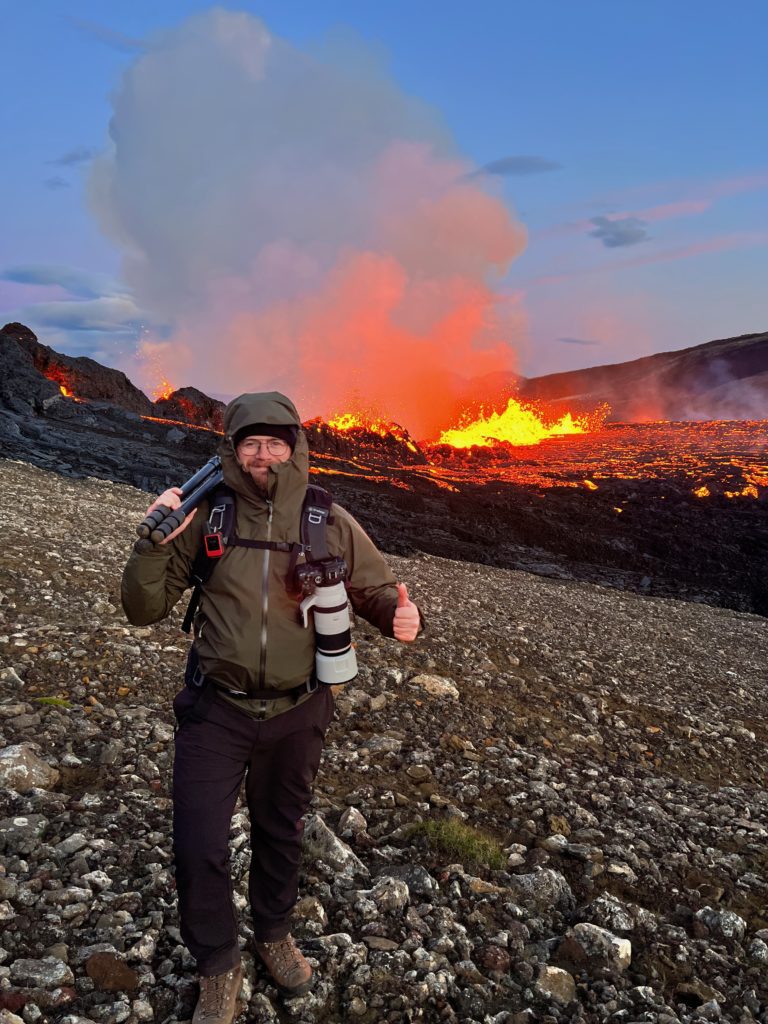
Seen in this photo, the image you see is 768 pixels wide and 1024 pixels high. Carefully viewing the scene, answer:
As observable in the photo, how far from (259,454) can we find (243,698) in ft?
4.27

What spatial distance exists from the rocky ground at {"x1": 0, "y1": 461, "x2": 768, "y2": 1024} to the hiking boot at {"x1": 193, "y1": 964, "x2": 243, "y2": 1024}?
0.18 meters

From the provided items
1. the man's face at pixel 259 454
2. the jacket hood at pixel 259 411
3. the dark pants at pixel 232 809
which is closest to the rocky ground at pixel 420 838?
the dark pants at pixel 232 809

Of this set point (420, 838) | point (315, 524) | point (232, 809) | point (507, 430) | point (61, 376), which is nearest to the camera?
point (232, 809)

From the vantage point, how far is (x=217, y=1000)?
3.43 meters

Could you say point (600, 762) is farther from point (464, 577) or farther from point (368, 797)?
point (464, 577)

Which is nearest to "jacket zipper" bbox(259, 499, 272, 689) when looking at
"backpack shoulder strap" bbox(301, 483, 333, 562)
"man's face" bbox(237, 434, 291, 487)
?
→ "backpack shoulder strap" bbox(301, 483, 333, 562)

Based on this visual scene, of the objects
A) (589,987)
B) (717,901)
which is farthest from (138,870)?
(717,901)

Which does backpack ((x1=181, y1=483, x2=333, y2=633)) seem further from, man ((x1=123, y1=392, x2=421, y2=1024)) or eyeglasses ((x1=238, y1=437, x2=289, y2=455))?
eyeglasses ((x1=238, y1=437, x2=289, y2=455))

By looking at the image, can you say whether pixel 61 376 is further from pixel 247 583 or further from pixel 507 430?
pixel 507 430

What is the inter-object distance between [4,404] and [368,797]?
3838cm

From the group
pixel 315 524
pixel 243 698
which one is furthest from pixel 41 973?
pixel 315 524

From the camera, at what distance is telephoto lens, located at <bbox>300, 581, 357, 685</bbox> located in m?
3.51

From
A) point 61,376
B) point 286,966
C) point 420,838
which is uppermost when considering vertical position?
point 61,376

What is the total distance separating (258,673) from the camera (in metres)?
3.44
